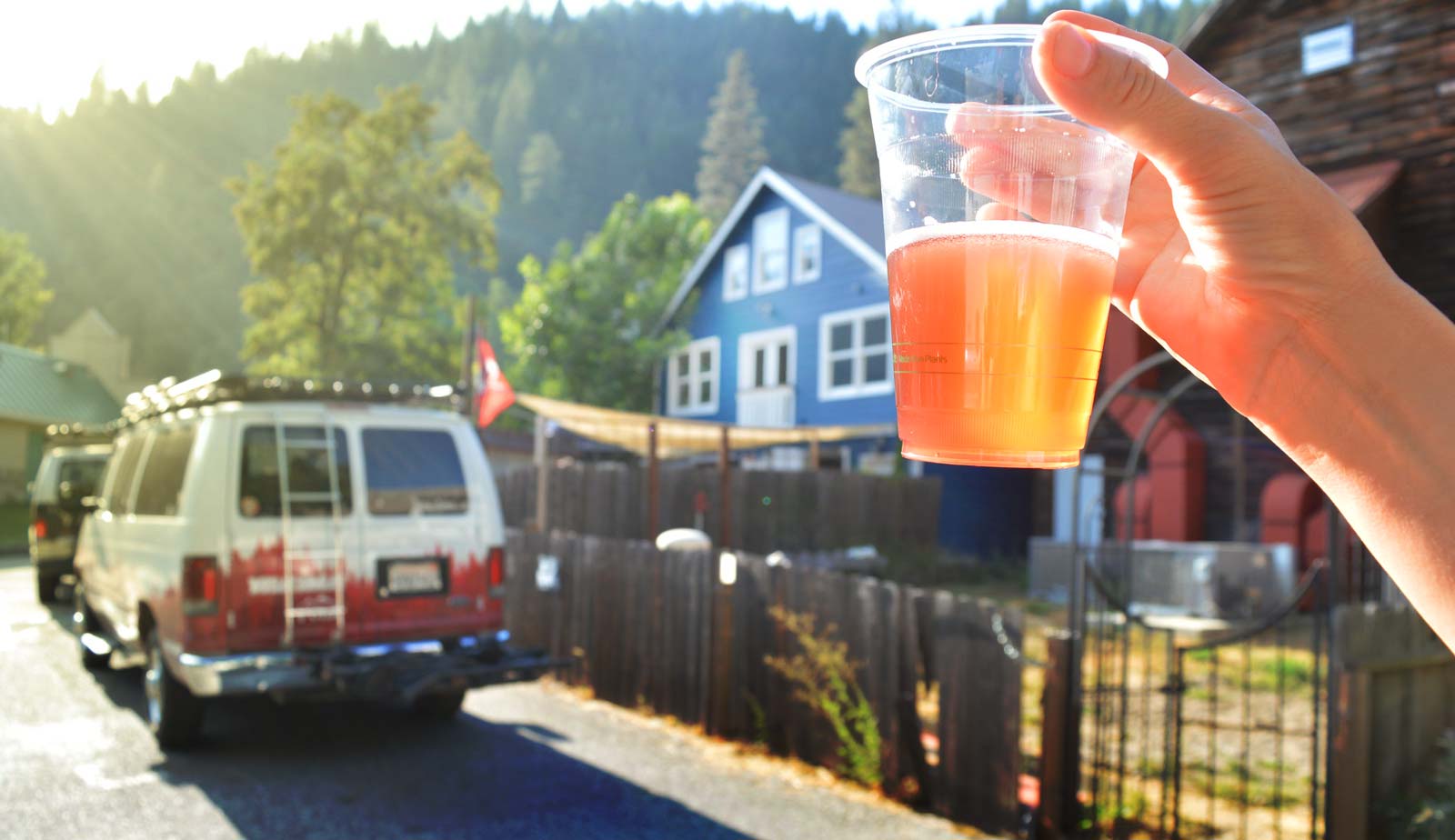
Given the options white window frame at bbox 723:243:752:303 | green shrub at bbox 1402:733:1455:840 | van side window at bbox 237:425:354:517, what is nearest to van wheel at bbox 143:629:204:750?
van side window at bbox 237:425:354:517

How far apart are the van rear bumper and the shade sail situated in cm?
530

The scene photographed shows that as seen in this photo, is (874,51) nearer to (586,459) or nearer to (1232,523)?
(1232,523)

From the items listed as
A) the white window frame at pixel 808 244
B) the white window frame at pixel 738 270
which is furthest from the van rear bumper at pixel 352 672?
the white window frame at pixel 738 270

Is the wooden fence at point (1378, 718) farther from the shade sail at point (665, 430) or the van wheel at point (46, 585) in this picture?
the van wheel at point (46, 585)

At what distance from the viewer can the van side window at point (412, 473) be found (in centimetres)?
741

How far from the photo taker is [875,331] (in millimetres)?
22672

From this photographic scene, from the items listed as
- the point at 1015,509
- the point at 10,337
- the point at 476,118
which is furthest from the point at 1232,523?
the point at 476,118

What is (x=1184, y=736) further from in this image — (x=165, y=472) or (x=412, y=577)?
(x=165, y=472)

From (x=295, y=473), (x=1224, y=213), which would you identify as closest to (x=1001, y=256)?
(x=1224, y=213)

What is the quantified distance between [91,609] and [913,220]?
1067cm

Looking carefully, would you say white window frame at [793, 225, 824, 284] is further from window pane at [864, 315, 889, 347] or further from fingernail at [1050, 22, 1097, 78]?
fingernail at [1050, 22, 1097, 78]

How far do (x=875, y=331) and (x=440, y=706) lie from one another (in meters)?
15.6

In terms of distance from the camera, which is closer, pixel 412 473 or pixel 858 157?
pixel 412 473

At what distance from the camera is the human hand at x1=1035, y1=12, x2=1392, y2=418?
0.99 metres
